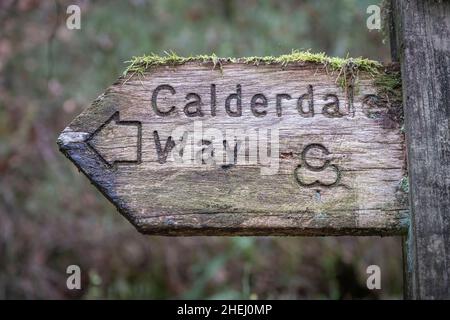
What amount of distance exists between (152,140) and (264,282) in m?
2.30

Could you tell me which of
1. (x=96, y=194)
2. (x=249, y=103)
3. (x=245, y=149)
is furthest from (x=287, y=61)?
(x=96, y=194)

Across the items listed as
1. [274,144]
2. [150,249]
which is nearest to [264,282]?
[150,249]

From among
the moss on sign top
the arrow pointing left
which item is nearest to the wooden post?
the moss on sign top

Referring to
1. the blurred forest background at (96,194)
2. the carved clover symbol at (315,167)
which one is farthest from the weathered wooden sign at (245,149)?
the blurred forest background at (96,194)

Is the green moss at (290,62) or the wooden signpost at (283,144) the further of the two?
the green moss at (290,62)

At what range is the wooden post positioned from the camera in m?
1.28

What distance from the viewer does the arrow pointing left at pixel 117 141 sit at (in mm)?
1404

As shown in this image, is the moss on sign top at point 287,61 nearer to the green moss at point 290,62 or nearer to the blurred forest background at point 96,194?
the green moss at point 290,62

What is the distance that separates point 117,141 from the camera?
1.42 metres

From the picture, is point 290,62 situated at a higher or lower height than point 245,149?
higher

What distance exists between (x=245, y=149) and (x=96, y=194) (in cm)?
279

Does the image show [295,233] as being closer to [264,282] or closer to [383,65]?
[383,65]

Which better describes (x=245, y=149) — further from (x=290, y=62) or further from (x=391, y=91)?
(x=391, y=91)
